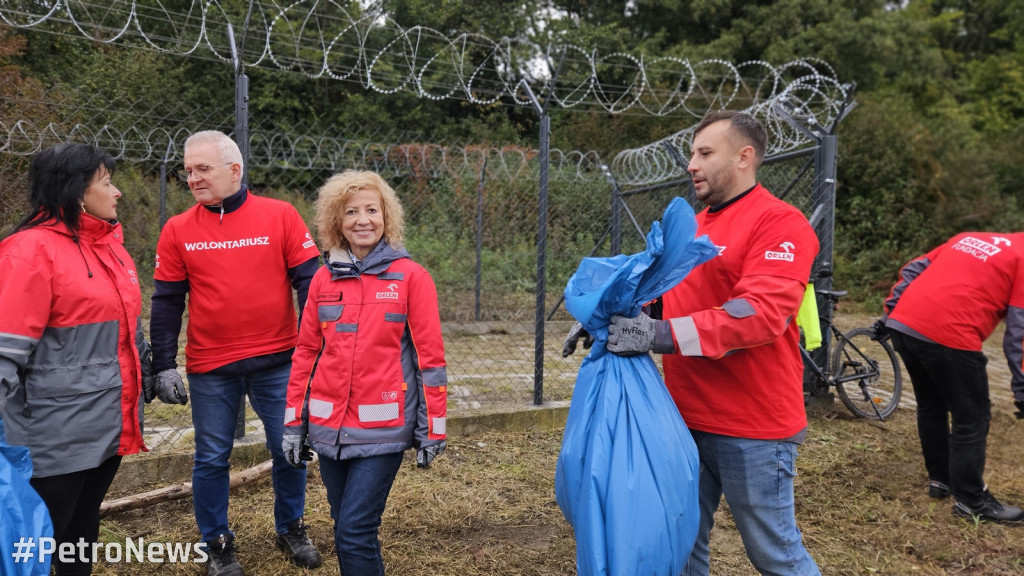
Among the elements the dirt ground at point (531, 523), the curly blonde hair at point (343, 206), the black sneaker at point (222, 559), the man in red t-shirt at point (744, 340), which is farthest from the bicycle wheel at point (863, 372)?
the black sneaker at point (222, 559)

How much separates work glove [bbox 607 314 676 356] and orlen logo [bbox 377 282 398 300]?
76cm

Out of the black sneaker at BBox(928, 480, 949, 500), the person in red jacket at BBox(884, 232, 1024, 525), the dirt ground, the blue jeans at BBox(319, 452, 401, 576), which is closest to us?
the blue jeans at BBox(319, 452, 401, 576)

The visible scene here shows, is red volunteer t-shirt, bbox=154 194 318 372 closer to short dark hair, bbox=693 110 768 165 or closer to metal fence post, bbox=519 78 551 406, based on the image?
short dark hair, bbox=693 110 768 165

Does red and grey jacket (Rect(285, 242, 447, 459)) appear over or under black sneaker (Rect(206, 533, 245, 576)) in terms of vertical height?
over

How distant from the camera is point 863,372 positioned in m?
5.23

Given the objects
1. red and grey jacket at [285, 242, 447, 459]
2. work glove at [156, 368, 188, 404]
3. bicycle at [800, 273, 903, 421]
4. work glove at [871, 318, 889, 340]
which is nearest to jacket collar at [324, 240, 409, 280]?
red and grey jacket at [285, 242, 447, 459]

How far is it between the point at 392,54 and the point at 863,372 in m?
5.59

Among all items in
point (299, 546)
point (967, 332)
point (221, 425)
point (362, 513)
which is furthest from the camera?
point (967, 332)

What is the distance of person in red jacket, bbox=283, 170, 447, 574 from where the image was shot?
2.14m

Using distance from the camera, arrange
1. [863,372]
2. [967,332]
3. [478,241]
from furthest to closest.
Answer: [478,241] < [863,372] < [967,332]

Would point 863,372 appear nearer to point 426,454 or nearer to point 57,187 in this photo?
point 426,454

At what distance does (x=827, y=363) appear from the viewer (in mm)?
5219

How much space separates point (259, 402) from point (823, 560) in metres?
2.62

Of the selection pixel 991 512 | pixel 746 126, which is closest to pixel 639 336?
pixel 746 126
